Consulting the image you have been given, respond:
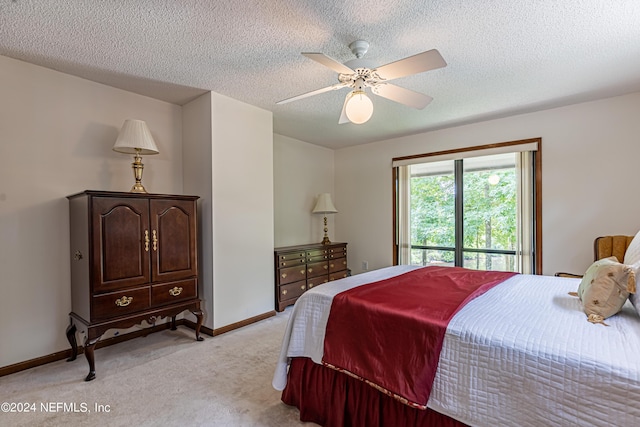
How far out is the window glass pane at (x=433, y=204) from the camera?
432 cm

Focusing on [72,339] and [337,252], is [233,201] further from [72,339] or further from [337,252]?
[337,252]

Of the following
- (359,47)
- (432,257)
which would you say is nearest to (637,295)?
(359,47)

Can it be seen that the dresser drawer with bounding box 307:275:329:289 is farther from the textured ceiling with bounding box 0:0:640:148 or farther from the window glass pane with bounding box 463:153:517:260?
the textured ceiling with bounding box 0:0:640:148

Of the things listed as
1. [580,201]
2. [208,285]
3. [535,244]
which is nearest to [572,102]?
[580,201]

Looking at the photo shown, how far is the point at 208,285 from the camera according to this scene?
10.4 feet

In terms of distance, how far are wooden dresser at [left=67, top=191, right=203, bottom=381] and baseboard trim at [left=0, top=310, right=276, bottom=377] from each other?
16 cm

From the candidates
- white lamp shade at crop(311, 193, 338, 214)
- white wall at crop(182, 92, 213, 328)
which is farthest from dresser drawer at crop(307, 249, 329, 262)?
white wall at crop(182, 92, 213, 328)

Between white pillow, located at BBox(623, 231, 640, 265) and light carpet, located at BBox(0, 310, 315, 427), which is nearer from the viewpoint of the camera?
white pillow, located at BBox(623, 231, 640, 265)

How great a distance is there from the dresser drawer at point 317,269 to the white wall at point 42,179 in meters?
2.49

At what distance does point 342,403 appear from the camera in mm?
1702

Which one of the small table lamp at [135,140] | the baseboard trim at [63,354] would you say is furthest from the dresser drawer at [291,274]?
the small table lamp at [135,140]

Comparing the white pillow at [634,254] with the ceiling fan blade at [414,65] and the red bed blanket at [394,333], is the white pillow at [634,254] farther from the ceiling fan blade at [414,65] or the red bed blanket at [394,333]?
the ceiling fan blade at [414,65]

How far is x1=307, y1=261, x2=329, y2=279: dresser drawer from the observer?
4.25 metres

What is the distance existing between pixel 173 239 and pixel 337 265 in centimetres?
260
